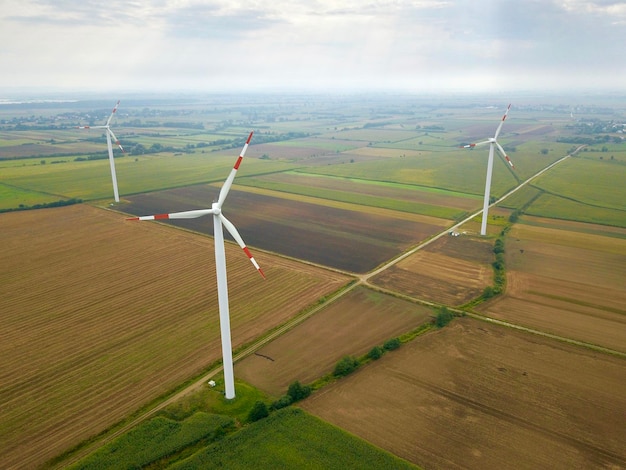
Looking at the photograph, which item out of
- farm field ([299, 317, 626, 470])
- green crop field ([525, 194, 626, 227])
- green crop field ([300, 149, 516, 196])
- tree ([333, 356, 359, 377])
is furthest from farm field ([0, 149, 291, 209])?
farm field ([299, 317, 626, 470])

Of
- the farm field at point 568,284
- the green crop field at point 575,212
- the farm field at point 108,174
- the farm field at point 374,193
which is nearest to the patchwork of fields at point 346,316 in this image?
the farm field at point 568,284

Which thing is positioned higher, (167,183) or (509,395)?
(167,183)

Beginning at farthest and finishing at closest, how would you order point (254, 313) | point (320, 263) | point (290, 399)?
1. point (320, 263)
2. point (254, 313)
3. point (290, 399)

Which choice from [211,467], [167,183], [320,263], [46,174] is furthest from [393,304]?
[46,174]

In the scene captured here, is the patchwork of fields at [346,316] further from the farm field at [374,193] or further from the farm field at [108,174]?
the farm field at [108,174]

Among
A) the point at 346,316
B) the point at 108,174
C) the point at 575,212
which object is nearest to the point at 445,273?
the point at 346,316

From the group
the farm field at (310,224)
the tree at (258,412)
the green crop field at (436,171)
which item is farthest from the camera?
the green crop field at (436,171)

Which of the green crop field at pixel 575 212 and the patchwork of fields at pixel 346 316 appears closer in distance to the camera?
the patchwork of fields at pixel 346 316

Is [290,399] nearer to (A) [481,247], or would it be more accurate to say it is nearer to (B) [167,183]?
(A) [481,247]
